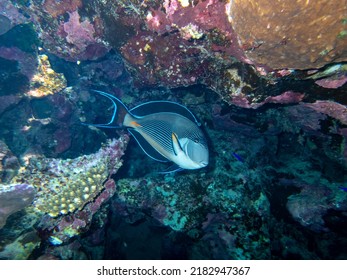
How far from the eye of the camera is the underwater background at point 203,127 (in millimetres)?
2242

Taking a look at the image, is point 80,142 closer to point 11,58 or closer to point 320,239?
point 11,58

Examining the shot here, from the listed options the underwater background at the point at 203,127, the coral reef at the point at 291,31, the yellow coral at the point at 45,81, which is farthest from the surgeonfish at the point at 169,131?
the yellow coral at the point at 45,81

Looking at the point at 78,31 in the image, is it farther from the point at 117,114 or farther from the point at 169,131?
the point at 169,131

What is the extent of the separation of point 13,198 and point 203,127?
3022mm

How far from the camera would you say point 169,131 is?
2969mm

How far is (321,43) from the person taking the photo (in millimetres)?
1794

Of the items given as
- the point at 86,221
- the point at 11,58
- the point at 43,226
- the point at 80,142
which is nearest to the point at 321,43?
the point at 86,221

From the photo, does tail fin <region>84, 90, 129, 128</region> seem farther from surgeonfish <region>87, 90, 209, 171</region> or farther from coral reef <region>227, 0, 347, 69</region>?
coral reef <region>227, 0, 347, 69</region>

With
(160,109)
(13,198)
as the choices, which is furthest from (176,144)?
(13,198)

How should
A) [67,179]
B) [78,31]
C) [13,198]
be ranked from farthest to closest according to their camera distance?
[78,31] < [67,179] < [13,198]

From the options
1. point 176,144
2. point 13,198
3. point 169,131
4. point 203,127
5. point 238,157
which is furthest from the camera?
point 203,127

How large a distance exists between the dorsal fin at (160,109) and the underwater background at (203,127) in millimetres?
272

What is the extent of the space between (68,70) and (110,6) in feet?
7.93

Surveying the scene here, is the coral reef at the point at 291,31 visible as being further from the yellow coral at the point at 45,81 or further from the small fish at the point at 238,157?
the yellow coral at the point at 45,81
